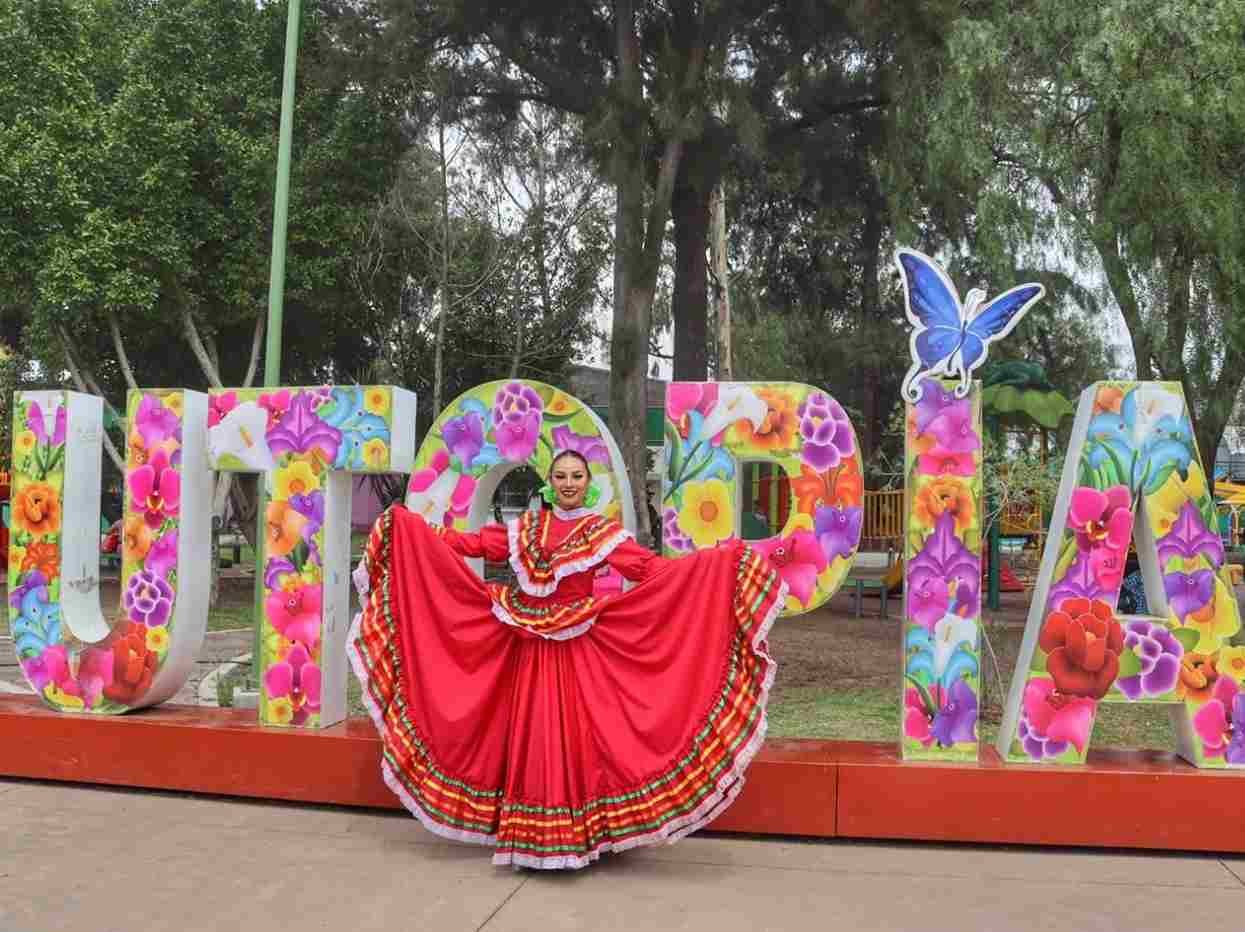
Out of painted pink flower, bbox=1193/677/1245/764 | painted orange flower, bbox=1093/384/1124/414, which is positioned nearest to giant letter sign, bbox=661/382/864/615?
painted orange flower, bbox=1093/384/1124/414

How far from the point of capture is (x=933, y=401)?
5.67 metres

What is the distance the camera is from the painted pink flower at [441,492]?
20.3 ft

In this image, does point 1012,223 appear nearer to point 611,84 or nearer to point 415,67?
point 611,84

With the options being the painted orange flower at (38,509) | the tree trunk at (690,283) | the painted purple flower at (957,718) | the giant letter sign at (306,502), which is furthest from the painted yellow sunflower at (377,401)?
the tree trunk at (690,283)

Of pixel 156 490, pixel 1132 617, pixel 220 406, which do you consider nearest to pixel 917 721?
pixel 1132 617

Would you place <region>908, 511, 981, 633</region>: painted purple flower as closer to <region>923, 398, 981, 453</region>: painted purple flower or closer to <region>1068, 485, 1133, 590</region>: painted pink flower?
<region>923, 398, 981, 453</region>: painted purple flower

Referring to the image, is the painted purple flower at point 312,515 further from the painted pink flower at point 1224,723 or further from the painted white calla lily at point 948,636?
the painted pink flower at point 1224,723

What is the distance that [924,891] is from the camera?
4.84m

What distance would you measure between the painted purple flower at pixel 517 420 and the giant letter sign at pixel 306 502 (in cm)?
47

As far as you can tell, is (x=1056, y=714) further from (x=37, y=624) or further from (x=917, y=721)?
(x=37, y=624)

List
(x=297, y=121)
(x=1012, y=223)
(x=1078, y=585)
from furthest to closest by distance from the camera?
1. (x=297, y=121)
2. (x=1012, y=223)
3. (x=1078, y=585)

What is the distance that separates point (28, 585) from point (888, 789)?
452 centimetres

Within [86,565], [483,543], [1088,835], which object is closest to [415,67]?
[86,565]

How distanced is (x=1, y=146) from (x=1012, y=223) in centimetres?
1156
